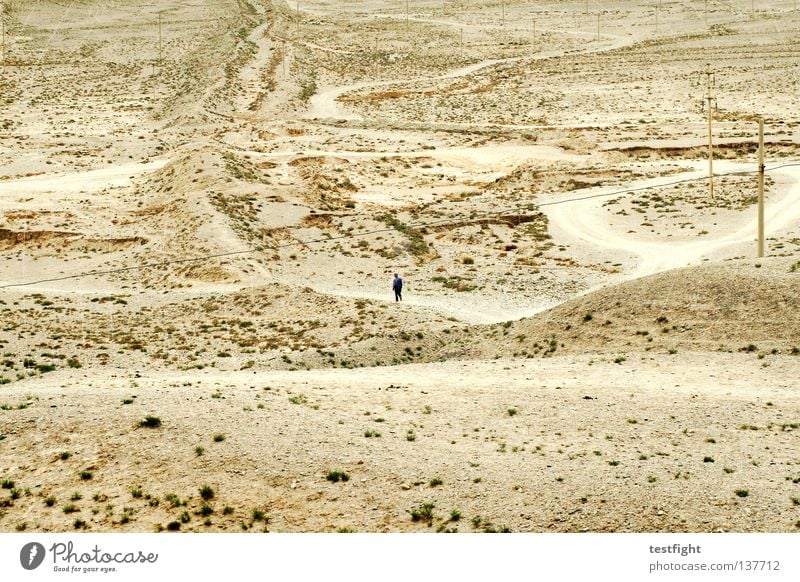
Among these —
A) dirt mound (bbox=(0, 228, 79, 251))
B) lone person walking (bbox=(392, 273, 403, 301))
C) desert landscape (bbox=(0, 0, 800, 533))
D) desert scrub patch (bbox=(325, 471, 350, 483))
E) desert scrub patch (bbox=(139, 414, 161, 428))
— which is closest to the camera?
desert landscape (bbox=(0, 0, 800, 533))

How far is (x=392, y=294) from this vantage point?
128 feet

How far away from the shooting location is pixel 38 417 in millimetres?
20281

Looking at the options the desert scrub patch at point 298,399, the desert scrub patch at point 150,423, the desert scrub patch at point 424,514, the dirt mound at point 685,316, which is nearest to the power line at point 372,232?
the dirt mound at point 685,316

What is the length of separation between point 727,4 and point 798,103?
2218 inches

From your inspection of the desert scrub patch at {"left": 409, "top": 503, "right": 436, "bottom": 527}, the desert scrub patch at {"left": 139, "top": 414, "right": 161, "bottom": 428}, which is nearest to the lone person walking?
the desert scrub patch at {"left": 139, "top": 414, "right": 161, "bottom": 428}

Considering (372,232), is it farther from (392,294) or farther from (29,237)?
(29,237)

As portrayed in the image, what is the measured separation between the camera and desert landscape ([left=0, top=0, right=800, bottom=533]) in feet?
57.8

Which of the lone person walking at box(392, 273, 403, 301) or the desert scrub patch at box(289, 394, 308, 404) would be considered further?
the lone person walking at box(392, 273, 403, 301)

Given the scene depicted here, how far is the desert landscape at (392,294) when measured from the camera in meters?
17.6

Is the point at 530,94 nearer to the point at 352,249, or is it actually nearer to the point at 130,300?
the point at 352,249

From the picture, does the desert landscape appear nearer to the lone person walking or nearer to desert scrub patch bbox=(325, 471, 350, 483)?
desert scrub patch bbox=(325, 471, 350, 483)

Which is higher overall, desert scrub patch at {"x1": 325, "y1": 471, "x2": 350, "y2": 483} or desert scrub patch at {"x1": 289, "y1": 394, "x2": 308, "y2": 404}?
desert scrub patch at {"x1": 325, "y1": 471, "x2": 350, "y2": 483}

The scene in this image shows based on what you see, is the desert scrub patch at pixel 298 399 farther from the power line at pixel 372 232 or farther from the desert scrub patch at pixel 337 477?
the power line at pixel 372 232
